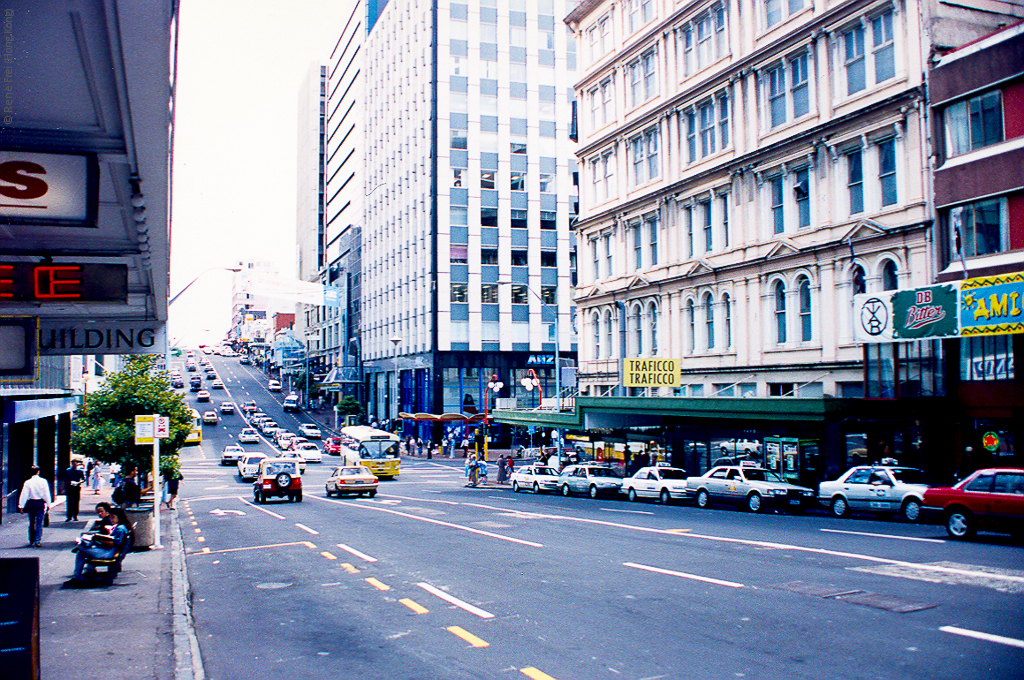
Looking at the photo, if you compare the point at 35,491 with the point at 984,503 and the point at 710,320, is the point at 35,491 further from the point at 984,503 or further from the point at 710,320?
the point at 710,320

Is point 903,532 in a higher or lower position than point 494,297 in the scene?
lower

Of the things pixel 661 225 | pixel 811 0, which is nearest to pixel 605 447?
pixel 661 225

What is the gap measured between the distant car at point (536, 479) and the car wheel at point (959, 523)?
71.6ft

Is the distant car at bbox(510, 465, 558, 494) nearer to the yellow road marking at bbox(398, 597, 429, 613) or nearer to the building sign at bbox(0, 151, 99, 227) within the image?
the yellow road marking at bbox(398, 597, 429, 613)

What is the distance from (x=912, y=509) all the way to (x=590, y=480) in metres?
15.2

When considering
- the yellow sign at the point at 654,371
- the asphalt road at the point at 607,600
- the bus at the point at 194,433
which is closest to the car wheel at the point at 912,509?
the asphalt road at the point at 607,600

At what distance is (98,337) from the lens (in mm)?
19969

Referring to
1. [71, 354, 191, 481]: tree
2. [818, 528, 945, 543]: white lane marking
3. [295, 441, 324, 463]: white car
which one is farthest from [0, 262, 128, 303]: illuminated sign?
[295, 441, 324, 463]: white car

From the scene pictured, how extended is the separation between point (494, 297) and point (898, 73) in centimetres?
5067

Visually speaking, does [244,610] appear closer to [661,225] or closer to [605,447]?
[661,225]

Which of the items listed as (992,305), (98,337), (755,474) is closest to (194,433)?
(98,337)

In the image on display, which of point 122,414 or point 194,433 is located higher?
point 122,414

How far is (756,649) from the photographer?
9797 mm

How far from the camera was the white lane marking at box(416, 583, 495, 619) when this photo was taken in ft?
39.7
